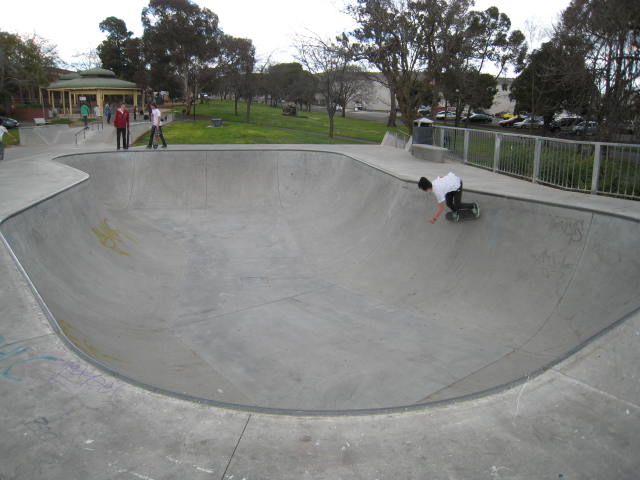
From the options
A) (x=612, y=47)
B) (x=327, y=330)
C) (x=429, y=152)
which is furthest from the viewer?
(x=612, y=47)

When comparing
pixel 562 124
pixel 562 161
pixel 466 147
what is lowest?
pixel 562 161

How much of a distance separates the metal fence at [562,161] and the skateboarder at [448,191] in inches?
103

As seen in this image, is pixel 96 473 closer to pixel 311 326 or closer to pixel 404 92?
pixel 311 326

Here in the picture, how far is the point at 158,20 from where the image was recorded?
135 feet

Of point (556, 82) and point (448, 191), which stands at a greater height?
point (556, 82)

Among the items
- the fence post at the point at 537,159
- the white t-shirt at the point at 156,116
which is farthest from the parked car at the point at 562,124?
the white t-shirt at the point at 156,116

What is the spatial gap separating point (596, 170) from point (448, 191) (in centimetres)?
319

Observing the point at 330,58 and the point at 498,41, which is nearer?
the point at 330,58

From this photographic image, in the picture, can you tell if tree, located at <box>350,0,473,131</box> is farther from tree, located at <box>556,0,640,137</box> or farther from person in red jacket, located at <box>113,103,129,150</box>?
person in red jacket, located at <box>113,103,129,150</box>

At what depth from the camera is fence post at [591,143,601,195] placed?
9.39 m

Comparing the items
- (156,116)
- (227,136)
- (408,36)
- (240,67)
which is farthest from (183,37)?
(156,116)

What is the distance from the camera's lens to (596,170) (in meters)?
9.50

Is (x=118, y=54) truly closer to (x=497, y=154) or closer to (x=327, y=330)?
(x=497, y=154)

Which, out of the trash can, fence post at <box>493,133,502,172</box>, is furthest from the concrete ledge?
fence post at <box>493,133,502,172</box>
